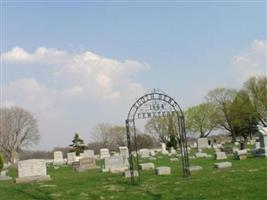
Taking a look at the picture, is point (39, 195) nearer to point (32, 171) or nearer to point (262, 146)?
point (32, 171)

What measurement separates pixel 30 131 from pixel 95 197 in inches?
2517

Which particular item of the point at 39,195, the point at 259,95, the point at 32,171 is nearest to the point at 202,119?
the point at 259,95

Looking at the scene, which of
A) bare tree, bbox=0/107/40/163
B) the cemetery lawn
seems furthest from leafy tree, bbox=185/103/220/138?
the cemetery lawn

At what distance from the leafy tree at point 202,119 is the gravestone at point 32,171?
64.3 metres

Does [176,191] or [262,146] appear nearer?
[176,191]

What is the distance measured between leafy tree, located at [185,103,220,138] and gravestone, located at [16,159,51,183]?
64278 mm

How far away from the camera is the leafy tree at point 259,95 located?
7469cm

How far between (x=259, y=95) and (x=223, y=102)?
1007 centimetres

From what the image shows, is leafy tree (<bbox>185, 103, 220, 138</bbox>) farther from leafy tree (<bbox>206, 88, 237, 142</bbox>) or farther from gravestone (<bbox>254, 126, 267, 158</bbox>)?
gravestone (<bbox>254, 126, 267, 158</bbox>)

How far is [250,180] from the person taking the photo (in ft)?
47.8

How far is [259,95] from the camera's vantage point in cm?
7569

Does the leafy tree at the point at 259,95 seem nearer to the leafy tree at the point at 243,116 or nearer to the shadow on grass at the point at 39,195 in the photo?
the leafy tree at the point at 243,116

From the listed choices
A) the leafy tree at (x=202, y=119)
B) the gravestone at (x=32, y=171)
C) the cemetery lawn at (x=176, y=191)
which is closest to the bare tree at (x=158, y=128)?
the leafy tree at (x=202, y=119)

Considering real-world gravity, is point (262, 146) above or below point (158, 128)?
below
